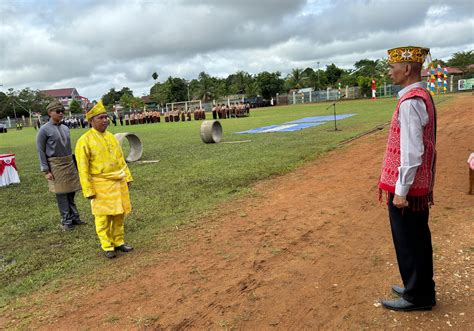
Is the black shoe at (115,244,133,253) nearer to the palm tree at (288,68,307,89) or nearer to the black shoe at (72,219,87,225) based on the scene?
the black shoe at (72,219,87,225)

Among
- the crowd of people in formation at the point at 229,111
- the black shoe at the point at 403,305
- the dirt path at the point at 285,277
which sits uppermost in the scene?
the crowd of people in formation at the point at 229,111

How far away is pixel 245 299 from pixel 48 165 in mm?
3893

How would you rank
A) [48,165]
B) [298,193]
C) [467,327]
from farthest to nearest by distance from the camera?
[298,193] → [48,165] → [467,327]

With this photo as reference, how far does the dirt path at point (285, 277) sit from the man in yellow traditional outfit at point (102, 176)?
1.66 feet

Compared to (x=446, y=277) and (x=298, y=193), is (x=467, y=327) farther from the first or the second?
(x=298, y=193)

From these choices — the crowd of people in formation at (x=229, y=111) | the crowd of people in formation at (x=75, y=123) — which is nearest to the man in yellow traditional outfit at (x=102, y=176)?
the crowd of people in formation at (x=229, y=111)

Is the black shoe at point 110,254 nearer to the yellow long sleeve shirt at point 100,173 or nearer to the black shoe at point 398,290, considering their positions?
the yellow long sleeve shirt at point 100,173

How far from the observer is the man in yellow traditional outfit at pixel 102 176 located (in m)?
4.42

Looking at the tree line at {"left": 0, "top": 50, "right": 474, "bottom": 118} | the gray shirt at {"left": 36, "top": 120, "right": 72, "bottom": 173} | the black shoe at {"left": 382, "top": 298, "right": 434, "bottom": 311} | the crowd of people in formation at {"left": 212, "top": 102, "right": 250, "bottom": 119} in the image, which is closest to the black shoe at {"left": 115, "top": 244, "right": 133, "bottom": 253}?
the gray shirt at {"left": 36, "top": 120, "right": 72, "bottom": 173}

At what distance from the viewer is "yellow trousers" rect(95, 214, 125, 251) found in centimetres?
453

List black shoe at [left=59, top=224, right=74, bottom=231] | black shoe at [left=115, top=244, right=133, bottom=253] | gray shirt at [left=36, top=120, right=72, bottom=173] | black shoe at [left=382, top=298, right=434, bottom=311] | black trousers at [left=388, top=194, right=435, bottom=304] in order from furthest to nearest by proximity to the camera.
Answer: black shoe at [left=59, top=224, right=74, bottom=231] < gray shirt at [left=36, top=120, right=72, bottom=173] < black shoe at [left=115, top=244, right=133, bottom=253] < black shoe at [left=382, top=298, right=434, bottom=311] < black trousers at [left=388, top=194, right=435, bottom=304]

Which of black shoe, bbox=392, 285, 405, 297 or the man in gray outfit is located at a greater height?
the man in gray outfit

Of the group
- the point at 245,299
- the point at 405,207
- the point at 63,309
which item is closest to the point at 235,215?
the point at 245,299

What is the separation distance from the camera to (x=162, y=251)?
15.1 ft
